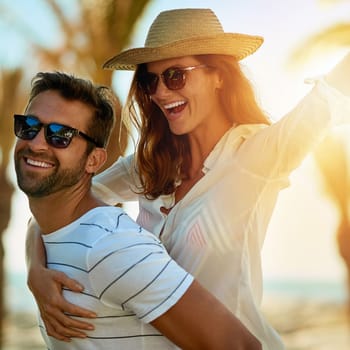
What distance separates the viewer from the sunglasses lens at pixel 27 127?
3.02m

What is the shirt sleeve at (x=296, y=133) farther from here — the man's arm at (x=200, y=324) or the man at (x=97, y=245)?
the man's arm at (x=200, y=324)

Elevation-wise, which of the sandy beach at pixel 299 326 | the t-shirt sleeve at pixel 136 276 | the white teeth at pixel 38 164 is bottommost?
the sandy beach at pixel 299 326

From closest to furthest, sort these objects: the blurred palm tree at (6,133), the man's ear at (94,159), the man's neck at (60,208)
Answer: the man's neck at (60,208)
the man's ear at (94,159)
the blurred palm tree at (6,133)

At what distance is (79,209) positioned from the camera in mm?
2945

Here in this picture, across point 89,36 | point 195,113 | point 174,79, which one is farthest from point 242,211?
point 89,36

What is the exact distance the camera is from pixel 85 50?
11.1 meters

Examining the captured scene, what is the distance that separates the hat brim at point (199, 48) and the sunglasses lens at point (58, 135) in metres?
0.92

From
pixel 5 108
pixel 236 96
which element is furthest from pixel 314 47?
pixel 236 96

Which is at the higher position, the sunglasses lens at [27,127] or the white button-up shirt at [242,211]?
the sunglasses lens at [27,127]

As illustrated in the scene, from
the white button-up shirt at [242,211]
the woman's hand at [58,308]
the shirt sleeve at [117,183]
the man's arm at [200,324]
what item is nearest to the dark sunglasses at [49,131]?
the woman's hand at [58,308]

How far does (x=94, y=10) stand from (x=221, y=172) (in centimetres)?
794

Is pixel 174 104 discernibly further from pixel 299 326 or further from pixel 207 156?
pixel 299 326

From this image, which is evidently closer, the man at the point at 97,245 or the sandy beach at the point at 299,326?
the man at the point at 97,245

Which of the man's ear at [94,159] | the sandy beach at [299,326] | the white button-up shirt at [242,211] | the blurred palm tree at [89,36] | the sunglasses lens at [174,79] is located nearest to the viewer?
the man's ear at [94,159]
